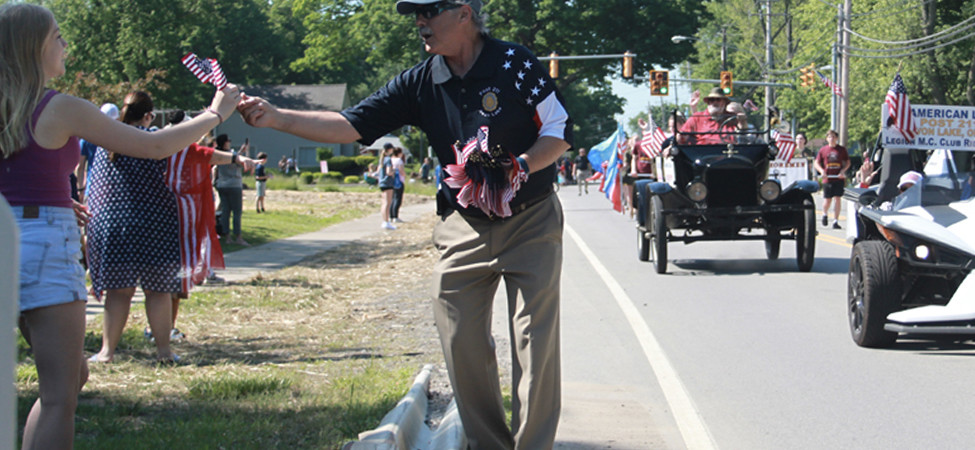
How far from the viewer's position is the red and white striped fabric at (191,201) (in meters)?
7.71

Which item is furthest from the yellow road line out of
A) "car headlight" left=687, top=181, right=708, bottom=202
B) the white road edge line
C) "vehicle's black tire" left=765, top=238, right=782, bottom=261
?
the white road edge line

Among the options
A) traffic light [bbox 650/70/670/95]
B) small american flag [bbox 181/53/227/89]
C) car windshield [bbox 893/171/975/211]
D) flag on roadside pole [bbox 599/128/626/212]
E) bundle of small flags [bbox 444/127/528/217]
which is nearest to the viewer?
bundle of small flags [bbox 444/127/528/217]

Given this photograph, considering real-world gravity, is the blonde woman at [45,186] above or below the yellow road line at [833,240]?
above

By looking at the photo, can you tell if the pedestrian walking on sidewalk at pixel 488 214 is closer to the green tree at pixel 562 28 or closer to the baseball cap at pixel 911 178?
the baseball cap at pixel 911 178

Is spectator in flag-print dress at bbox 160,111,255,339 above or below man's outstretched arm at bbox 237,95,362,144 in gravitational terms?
below

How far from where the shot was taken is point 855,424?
18.4 ft

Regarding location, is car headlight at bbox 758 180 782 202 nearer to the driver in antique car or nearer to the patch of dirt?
the driver in antique car

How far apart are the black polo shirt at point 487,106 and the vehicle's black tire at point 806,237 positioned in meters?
8.84

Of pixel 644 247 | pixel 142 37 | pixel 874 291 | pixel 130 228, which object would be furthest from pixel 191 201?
pixel 142 37

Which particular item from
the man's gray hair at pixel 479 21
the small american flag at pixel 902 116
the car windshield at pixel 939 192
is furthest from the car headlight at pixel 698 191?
the man's gray hair at pixel 479 21

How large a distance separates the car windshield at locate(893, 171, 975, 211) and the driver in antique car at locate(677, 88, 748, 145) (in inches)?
211

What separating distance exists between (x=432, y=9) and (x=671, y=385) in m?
3.40

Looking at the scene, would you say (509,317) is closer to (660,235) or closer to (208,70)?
(208,70)

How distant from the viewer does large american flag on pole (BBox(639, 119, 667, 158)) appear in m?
14.7
